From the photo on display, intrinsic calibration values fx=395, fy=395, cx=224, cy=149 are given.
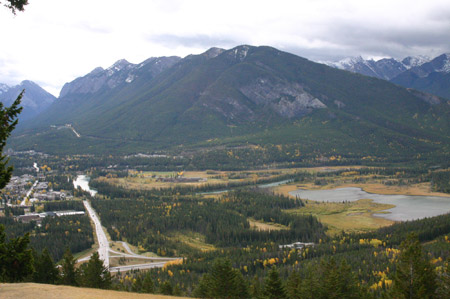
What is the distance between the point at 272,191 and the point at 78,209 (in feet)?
292

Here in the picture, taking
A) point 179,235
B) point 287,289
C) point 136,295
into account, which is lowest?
point 179,235

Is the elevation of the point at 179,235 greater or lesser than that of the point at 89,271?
lesser

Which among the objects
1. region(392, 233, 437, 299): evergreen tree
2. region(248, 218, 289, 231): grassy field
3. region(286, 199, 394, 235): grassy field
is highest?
region(392, 233, 437, 299): evergreen tree

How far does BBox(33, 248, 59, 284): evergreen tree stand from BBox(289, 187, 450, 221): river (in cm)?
11325

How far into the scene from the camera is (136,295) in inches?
1468

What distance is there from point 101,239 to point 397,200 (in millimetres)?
122507

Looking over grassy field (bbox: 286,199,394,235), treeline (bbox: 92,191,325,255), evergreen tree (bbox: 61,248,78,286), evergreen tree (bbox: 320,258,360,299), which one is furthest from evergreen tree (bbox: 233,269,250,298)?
grassy field (bbox: 286,199,394,235)

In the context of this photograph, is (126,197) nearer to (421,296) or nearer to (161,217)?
(161,217)

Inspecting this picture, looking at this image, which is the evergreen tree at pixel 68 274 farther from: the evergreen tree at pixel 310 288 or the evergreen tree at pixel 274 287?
the evergreen tree at pixel 310 288

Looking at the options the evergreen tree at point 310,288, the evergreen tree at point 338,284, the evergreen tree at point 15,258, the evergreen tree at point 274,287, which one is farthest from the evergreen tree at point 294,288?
the evergreen tree at point 15,258

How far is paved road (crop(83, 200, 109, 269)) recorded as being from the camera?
330 ft

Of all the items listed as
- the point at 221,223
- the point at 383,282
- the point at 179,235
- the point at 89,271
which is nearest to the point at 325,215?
the point at 221,223

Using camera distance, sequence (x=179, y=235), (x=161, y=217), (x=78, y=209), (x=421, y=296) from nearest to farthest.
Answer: (x=421, y=296)
(x=179, y=235)
(x=161, y=217)
(x=78, y=209)

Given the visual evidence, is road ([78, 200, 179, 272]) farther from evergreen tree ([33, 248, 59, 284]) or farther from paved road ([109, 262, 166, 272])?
evergreen tree ([33, 248, 59, 284])
